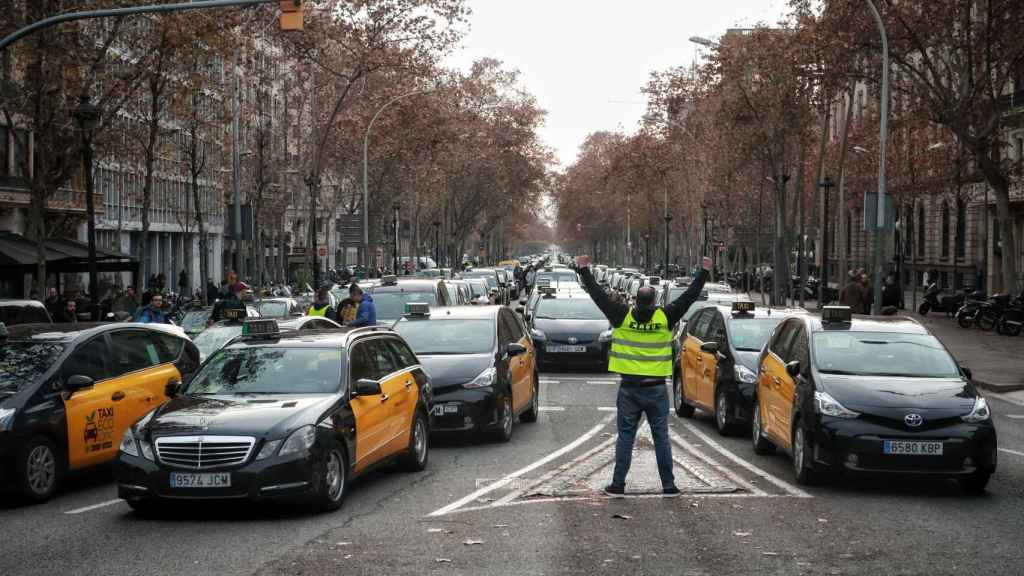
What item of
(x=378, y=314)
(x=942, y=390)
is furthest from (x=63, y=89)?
(x=942, y=390)

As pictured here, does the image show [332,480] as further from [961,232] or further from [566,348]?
[961,232]

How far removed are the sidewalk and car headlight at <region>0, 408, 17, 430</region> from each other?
10426 mm

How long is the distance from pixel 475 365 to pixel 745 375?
10.4ft

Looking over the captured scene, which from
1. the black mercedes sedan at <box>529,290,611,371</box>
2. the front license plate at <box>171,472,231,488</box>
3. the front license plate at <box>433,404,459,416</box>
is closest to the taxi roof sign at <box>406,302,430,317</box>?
the front license plate at <box>433,404,459,416</box>

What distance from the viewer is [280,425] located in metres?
10.5

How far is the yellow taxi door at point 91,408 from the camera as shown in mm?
12117

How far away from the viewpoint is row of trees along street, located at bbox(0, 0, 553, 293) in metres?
28.8

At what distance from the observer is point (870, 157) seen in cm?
5750

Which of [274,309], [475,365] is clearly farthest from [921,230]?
[475,365]

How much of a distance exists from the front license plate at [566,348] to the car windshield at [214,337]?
284 inches

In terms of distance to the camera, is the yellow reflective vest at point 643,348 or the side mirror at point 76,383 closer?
the yellow reflective vest at point 643,348

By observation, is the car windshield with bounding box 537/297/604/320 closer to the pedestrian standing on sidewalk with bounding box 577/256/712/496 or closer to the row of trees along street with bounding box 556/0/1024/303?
the row of trees along street with bounding box 556/0/1024/303

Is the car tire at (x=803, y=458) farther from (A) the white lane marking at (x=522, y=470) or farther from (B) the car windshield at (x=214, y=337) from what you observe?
(B) the car windshield at (x=214, y=337)

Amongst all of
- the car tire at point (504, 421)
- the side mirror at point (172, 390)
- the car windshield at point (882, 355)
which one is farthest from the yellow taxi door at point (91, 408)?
the car windshield at point (882, 355)
